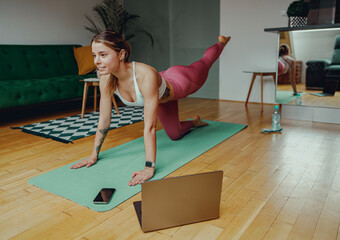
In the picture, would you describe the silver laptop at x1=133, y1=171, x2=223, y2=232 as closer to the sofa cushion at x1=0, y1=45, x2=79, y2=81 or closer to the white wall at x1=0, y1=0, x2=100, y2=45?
the sofa cushion at x1=0, y1=45, x2=79, y2=81

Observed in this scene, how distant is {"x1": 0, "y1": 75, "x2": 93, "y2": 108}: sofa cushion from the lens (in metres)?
3.00

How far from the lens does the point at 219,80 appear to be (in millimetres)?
4477

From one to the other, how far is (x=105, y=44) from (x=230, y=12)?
10.3 feet

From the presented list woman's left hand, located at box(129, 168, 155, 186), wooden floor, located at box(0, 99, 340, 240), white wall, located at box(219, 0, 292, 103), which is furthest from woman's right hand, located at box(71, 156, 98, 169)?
white wall, located at box(219, 0, 292, 103)

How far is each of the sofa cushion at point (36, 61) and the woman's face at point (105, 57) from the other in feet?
8.44

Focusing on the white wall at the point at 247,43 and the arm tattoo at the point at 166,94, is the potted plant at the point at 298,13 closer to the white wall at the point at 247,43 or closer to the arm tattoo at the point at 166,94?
the white wall at the point at 247,43

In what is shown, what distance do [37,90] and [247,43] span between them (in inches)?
114

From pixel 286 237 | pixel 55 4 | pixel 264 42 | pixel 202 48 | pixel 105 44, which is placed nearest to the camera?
pixel 286 237

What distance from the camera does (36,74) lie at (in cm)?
380

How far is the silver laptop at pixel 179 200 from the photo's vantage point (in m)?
1.10

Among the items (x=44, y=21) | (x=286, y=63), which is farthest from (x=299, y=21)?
(x=44, y=21)

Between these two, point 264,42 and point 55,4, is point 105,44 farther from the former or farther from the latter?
point 55,4

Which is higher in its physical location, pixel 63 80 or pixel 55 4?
pixel 55 4

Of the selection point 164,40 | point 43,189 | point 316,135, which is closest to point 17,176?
point 43,189
